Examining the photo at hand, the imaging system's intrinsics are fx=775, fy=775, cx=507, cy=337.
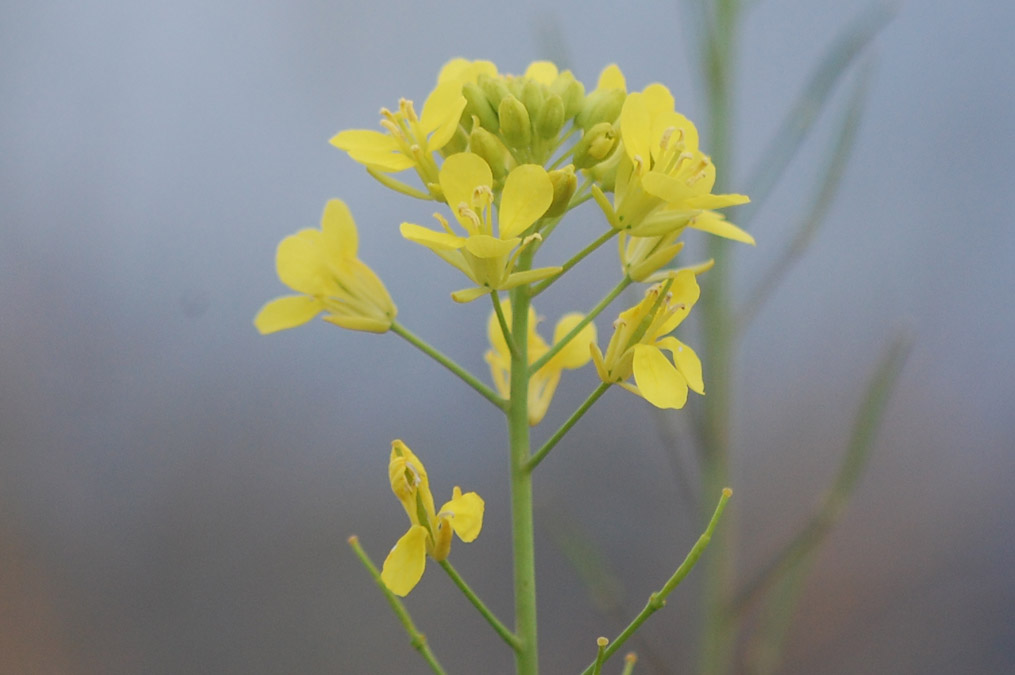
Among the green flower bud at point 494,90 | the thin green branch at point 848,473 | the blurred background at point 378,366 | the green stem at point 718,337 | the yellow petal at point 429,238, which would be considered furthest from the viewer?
the blurred background at point 378,366

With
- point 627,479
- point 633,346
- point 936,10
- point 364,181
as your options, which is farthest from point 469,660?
point 936,10

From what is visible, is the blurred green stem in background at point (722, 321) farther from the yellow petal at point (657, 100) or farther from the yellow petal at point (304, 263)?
the yellow petal at point (304, 263)

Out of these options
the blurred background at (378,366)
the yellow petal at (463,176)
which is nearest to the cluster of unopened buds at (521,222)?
the yellow petal at (463,176)

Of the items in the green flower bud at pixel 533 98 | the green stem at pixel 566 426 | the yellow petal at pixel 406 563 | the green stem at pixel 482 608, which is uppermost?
the green flower bud at pixel 533 98

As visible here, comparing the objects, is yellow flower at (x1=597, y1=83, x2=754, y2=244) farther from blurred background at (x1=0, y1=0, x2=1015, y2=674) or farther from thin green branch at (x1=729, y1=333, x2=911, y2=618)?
blurred background at (x1=0, y1=0, x2=1015, y2=674)

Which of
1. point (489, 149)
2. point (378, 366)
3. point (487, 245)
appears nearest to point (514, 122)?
point (489, 149)

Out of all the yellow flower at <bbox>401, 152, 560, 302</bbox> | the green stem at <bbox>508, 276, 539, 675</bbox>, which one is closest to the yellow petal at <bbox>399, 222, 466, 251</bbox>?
the yellow flower at <bbox>401, 152, 560, 302</bbox>
